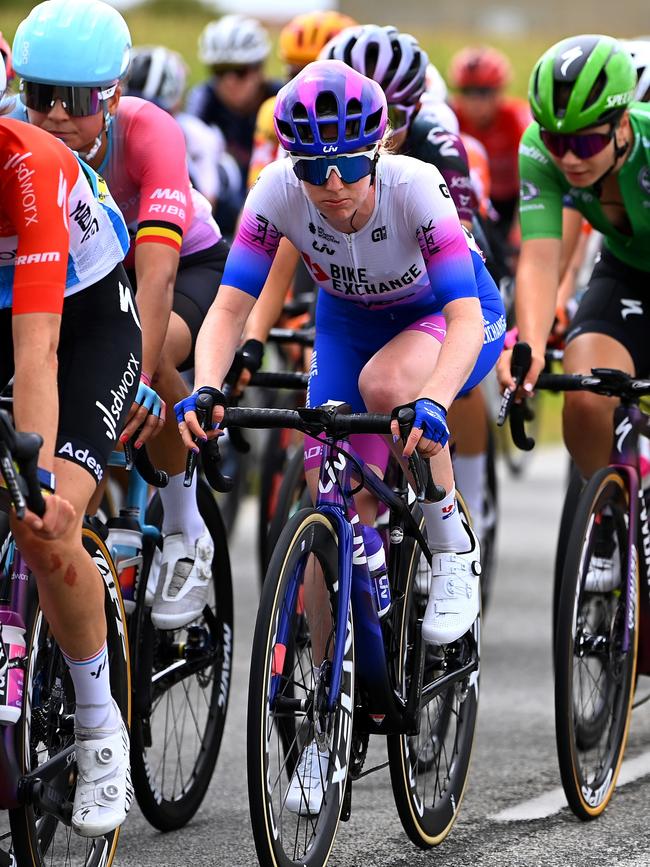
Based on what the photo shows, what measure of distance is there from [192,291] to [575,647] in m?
1.77

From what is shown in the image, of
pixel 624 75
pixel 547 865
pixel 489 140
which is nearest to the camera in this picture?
pixel 547 865

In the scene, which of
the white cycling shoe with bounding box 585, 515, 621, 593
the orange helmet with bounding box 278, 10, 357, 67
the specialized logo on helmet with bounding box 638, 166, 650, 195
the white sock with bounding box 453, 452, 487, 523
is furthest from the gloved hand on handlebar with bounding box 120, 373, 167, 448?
the orange helmet with bounding box 278, 10, 357, 67

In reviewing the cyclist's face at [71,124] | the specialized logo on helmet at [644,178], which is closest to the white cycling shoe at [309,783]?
the cyclist's face at [71,124]

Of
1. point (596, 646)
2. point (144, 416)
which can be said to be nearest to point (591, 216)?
point (596, 646)

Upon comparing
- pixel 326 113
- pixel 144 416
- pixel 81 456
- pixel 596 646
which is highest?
pixel 326 113

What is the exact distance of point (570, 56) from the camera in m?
5.54

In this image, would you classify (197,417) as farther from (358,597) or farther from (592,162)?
(592,162)

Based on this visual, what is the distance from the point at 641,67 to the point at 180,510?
10.2 feet

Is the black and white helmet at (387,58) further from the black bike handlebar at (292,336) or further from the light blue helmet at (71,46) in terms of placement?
the light blue helmet at (71,46)

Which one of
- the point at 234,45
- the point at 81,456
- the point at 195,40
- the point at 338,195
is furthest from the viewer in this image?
the point at 195,40

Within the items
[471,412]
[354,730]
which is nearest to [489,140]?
[471,412]

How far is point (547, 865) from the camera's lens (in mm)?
4555

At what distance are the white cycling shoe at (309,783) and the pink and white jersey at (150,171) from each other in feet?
5.60

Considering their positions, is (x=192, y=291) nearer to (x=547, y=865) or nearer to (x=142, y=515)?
(x=142, y=515)
